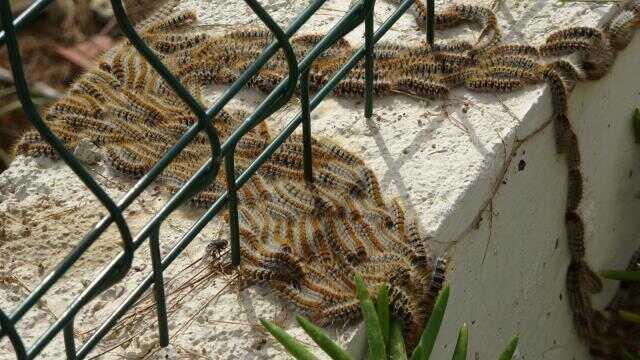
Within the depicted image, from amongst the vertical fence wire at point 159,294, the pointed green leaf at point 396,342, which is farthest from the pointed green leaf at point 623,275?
the vertical fence wire at point 159,294

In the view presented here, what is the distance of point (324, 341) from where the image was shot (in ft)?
8.14

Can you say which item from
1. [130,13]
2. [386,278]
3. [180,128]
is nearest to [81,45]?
[130,13]

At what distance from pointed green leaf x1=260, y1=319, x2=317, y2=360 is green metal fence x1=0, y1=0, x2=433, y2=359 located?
0.27 m

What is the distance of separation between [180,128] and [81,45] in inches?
83.4

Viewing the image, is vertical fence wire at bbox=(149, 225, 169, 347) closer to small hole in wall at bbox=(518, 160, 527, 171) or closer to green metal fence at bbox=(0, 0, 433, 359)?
green metal fence at bbox=(0, 0, 433, 359)

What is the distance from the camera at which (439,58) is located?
11.0 ft

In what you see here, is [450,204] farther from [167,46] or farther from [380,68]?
[167,46]

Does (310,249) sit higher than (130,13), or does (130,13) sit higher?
(130,13)

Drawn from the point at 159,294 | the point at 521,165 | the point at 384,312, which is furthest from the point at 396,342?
the point at 521,165

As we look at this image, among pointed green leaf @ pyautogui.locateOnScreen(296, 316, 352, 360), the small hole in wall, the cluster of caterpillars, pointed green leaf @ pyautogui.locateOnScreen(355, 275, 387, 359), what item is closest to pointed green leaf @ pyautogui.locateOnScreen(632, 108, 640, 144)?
the cluster of caterpillars

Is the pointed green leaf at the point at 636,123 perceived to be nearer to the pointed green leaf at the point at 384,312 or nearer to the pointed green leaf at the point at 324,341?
the pointed green leaf at the point at 384,312

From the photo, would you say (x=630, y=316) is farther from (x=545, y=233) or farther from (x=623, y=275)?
(x=545, y=233)

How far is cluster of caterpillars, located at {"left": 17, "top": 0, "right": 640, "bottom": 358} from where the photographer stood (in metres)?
2.77

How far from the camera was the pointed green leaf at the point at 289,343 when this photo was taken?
2.48 meters
